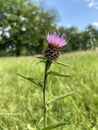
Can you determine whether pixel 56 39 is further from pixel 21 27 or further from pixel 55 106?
pixel 21 27

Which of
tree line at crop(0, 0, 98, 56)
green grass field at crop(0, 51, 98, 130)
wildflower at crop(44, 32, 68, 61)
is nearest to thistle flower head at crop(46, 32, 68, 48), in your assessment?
wildflower at crop(44, 32, 68, 61)

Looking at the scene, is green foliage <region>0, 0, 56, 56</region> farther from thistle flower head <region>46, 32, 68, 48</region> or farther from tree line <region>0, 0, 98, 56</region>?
thistle flower head <region>46, 32, 68, 48</region>

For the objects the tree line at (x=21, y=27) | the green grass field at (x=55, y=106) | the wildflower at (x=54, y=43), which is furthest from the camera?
the tree line at (x=21, y=27)

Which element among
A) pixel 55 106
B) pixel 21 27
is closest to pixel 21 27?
pixel 21 27

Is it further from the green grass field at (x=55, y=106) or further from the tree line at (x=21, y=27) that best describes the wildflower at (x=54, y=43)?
the tree line at (x=21, y=27)

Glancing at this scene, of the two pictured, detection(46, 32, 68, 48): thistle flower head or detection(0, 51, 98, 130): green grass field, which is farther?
detection(0, 51, 98, 130): green grass field

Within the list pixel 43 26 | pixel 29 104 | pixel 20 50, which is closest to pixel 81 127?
pixel 29 104

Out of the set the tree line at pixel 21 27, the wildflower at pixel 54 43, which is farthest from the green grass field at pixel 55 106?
the tree line at pixel 21 27

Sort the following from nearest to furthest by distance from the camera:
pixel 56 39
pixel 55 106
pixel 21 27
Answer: pixel 56 39 < pixel 55 106 < pixel 21 27
